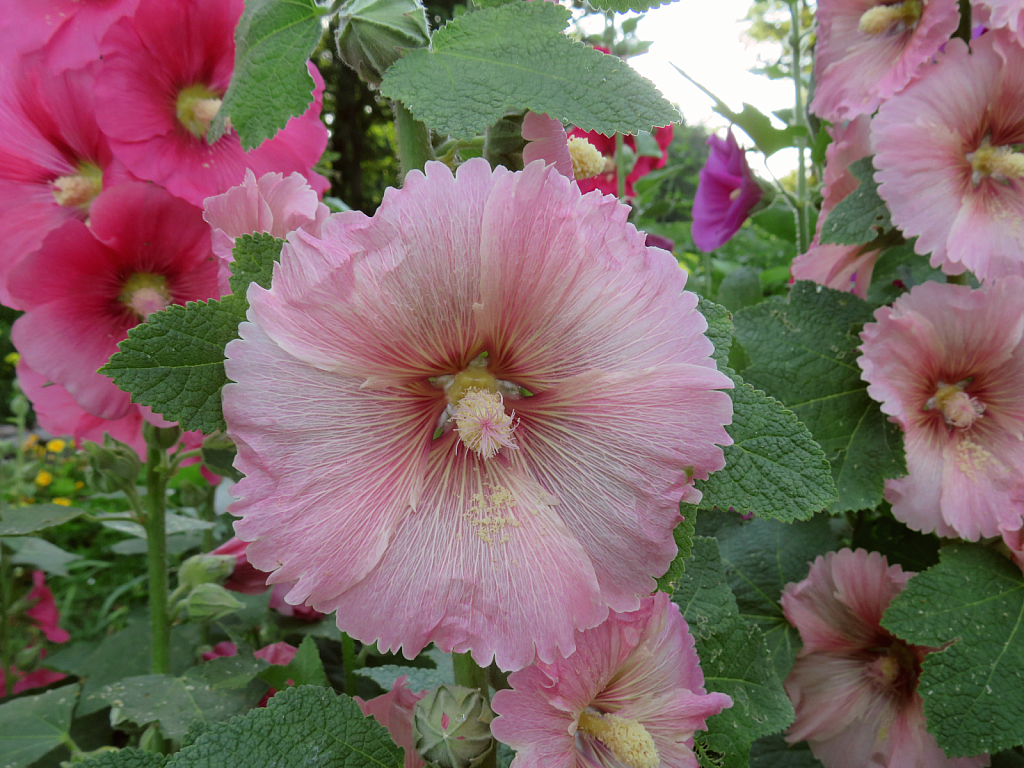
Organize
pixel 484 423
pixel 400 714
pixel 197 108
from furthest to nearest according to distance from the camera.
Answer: pixel 197 108
pixel 400 714
pixel 484 423

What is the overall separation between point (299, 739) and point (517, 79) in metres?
0.46

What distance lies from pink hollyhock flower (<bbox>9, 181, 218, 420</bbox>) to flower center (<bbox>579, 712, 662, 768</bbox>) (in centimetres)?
52

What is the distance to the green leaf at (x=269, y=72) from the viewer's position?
19.2 inches

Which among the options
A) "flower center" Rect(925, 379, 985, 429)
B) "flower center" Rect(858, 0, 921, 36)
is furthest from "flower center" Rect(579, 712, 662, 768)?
"flower center" Rect(858, 0, 921, 36)

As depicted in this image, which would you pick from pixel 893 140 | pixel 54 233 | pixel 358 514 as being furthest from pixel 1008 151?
pixel 54 233

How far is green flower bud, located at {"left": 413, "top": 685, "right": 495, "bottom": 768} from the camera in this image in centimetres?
47

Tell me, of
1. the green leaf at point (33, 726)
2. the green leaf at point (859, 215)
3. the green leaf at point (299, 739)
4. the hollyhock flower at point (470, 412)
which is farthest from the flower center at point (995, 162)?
the green leaf at point (33, 726)

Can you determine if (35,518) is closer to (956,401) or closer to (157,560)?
(157,560)

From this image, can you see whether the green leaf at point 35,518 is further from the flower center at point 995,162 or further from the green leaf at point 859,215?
the flower center at point 995,162

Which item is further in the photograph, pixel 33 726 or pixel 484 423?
pixel 33 726

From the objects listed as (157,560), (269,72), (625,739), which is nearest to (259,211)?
(269,72)

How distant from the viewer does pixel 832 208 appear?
39.9 inches

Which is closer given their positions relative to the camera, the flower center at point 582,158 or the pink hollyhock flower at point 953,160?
the flower center at point 582,158

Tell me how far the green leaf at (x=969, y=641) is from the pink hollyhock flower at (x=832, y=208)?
441 mm
